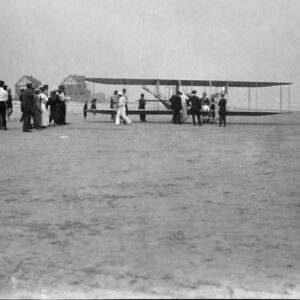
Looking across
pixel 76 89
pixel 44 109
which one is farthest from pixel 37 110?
pixel 76 89

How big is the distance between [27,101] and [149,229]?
14.7m

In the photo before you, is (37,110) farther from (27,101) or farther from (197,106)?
(197,106)

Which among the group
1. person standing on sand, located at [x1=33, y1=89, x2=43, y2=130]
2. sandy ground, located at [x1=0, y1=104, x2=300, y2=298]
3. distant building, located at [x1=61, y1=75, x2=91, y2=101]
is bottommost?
sandy ground, located at [x1=0, y1=104, x2=300, y2=298]

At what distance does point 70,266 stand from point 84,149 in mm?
9639

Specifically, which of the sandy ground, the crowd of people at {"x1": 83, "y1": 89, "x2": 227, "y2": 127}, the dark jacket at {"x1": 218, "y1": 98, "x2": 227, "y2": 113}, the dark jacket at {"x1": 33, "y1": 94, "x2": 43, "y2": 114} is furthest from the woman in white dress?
the sandy ground

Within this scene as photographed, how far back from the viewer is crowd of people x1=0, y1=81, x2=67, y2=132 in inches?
758

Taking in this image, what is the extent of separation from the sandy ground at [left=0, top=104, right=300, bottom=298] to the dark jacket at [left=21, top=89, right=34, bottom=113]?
26.9ft

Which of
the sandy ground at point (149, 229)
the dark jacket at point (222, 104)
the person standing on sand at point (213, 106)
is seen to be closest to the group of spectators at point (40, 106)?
the dark jacket at point (222, 104)

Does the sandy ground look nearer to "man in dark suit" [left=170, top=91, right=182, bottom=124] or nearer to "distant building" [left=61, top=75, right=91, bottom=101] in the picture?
"man in dark suit" [left=170, top=91, right=182, bottom=124]

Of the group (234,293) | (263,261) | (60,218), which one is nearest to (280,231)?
(263,261)

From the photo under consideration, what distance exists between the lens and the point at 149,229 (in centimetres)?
550

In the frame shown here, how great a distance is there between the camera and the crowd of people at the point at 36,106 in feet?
63.2

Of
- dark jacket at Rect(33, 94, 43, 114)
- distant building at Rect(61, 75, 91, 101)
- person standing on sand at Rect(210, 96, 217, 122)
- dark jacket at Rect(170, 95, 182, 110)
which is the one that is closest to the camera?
dark jacket at Rect(33, 94, 43, 114)

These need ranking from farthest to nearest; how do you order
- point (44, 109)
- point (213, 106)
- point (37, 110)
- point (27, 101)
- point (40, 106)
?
point (213, 106) → point (44, 109) → point (37, 110) → point (40, 106) → point (27, 101)
